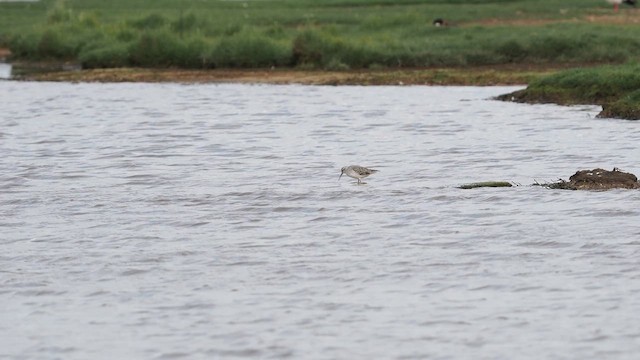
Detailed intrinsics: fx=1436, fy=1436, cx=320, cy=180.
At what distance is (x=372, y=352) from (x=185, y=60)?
102 ft

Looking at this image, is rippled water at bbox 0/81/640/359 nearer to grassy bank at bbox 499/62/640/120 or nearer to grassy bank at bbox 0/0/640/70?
grassy bank at bbox 499/62/640/120

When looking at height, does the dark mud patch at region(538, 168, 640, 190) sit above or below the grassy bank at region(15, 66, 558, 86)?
above

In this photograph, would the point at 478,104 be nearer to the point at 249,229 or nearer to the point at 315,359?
the point at 249,229

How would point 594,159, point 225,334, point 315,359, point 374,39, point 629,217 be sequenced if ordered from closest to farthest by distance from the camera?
point 315,359 < point 225,334 < point 629,217 < point 594,159 < point 374,39

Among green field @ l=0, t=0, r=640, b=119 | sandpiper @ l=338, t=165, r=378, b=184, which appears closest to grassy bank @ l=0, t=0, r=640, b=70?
green field @ l=0, t=0, r=640, b=119

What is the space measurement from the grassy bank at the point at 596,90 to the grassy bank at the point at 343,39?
8.11 meters

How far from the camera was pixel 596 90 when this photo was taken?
27281 millimetres

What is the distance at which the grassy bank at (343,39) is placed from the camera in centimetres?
3762

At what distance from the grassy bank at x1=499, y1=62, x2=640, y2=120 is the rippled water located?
0.70m

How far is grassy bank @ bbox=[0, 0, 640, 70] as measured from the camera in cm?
3762

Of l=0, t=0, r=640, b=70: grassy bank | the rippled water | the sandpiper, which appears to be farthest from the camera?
l=0, t=0, r=640, b=70: grassy bank

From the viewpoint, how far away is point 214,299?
35.5 feet

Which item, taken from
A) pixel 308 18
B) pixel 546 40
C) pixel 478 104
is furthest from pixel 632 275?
pixel 308 18

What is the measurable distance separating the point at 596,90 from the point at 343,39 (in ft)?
41.0
